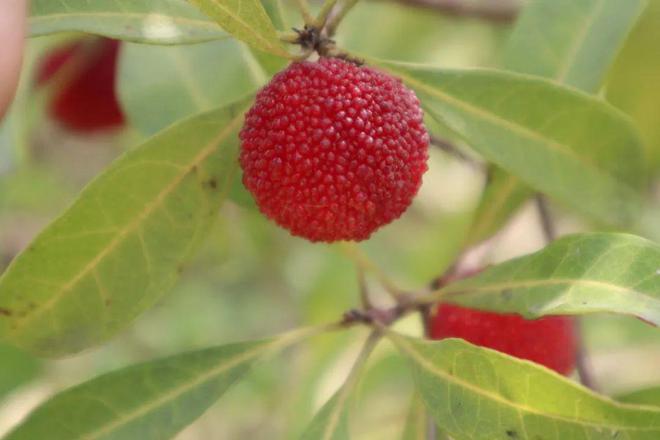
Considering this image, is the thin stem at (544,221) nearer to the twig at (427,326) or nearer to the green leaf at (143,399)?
the twig at (427,326)

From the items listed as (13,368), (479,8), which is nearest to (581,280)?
(479,8)

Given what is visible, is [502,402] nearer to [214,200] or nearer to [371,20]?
[214,200]

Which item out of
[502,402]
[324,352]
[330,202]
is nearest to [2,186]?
[324,352]

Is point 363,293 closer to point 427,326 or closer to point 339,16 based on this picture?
point 427,326

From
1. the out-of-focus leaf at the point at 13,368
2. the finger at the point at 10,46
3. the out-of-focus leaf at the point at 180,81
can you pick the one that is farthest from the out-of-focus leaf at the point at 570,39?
the out-of-focus leaf at the point at 13,368

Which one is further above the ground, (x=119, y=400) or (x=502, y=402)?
(x=119, y=400)

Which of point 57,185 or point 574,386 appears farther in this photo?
point 57,185

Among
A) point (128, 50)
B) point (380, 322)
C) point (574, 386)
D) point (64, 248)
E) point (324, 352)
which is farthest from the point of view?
point (324, 352)

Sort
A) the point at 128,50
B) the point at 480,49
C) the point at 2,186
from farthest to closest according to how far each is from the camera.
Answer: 1. the point at 480,49
2. the point at 2,186
3. the point at 128,50
